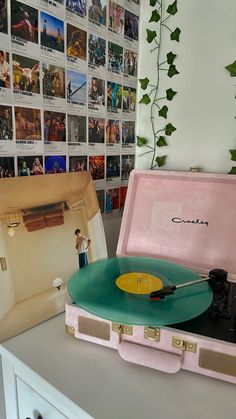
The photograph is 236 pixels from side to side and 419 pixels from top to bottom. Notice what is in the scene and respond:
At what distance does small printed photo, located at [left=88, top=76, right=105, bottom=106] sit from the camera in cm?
85

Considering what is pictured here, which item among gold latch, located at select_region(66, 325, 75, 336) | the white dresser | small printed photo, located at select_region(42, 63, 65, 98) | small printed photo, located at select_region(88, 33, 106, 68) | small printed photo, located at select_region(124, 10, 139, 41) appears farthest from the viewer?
small printed photo, located at select_region(124, 10, 139, 41)

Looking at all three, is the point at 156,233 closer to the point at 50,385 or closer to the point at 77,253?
the point at 77,253

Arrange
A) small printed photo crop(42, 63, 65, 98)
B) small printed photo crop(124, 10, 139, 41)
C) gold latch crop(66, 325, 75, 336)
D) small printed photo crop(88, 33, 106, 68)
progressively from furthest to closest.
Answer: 1. small printed photo crop(124, 10, 139, 41)
2. small printed photo crop(88, 33, 106, 68)
3. small printed photo crop(42, 63, 65, 98)
4. gold latch crop(66, 325, 75, 336)

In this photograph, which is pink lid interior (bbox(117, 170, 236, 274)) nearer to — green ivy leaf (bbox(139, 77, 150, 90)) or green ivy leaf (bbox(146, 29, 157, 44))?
green ivy leaf (bbox(139, 77, 150, 90))

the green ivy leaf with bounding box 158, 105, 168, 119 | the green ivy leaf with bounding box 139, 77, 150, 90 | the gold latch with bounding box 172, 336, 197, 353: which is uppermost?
the green ivy leaf with bounding box 139, 77, 150, 90

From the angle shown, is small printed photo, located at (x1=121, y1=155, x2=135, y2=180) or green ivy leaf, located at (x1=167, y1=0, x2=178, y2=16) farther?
small printed photo, located at (x1=121, y1=155, x2=135, y2=180)

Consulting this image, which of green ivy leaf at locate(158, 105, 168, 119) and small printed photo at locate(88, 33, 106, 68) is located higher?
small printed photo at locate(88, 33, 106, 68)

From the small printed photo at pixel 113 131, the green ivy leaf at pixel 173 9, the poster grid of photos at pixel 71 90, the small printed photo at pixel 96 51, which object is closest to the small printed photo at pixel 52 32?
the poster grid of photos at pixel 71 90

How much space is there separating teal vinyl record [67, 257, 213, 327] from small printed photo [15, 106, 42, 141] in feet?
1.10

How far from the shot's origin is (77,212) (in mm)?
792

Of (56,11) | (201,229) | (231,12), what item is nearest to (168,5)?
(231,12)

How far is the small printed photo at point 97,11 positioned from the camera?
0.81 m

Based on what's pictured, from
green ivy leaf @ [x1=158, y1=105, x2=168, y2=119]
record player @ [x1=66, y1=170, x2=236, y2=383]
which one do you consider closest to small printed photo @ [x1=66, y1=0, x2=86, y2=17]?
green ivy leaf @ [x1=158, y1=105, x2=168, y2=119]

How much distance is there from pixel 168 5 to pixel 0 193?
0.75m
